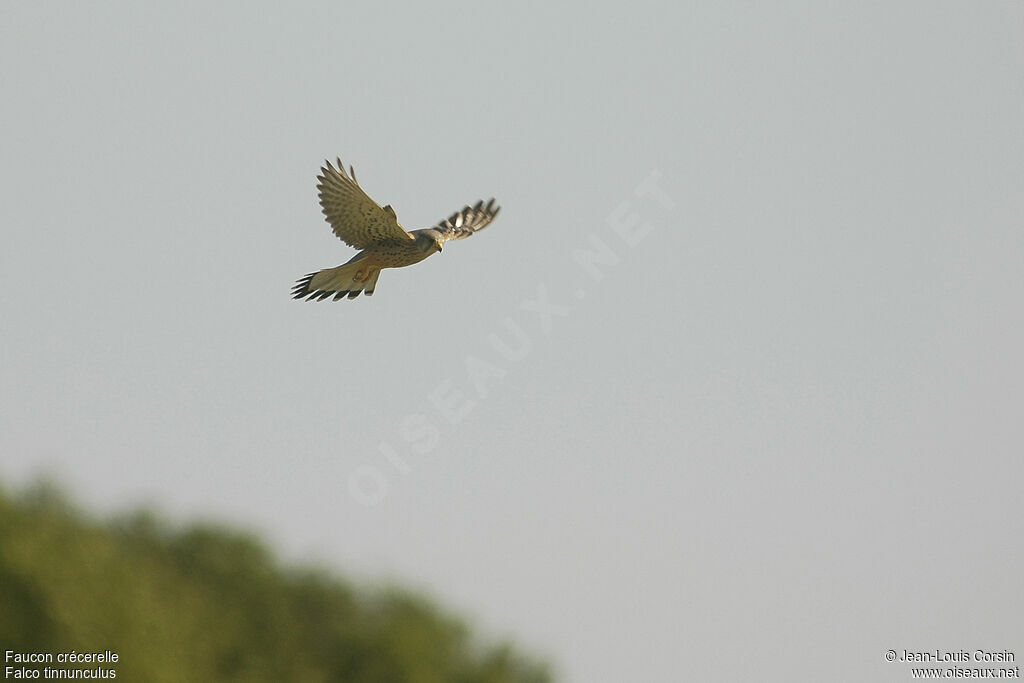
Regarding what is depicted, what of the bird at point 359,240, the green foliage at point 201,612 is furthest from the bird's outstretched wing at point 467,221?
the green foliage at point 201,612

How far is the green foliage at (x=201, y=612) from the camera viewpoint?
1446 cm

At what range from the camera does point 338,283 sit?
1162 cm

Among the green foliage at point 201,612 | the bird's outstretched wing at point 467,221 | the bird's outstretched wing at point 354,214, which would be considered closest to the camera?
the bird's outstretched wing at point 354,214

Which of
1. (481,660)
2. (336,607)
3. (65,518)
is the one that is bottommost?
(481,660)

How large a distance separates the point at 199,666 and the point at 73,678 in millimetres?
3303

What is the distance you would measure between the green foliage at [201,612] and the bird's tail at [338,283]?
17.9 ft

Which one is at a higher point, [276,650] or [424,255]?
[424,255]

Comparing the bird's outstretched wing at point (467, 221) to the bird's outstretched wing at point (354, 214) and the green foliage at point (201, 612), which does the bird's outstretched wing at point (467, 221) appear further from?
the green foliage at point (201, 612)

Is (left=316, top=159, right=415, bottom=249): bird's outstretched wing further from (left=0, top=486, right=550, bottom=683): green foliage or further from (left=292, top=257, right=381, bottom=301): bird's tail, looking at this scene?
(left=0, top=486, right=550, bottom=683): green foliage

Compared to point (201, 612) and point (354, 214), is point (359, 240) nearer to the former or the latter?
point (354, 214)

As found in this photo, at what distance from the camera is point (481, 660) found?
20500 mm

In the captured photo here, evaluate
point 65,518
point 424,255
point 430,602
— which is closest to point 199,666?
point 65,518

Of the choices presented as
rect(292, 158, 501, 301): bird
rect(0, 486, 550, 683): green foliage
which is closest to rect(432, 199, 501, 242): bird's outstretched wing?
rect(292, 158, 501, 301): bird

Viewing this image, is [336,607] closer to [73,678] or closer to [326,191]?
[73,678]
